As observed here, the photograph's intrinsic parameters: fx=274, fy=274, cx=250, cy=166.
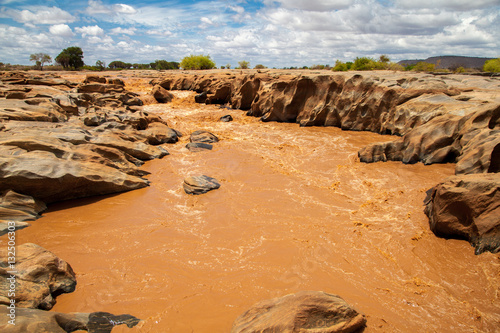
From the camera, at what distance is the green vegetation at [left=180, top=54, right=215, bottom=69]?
43.9 metres

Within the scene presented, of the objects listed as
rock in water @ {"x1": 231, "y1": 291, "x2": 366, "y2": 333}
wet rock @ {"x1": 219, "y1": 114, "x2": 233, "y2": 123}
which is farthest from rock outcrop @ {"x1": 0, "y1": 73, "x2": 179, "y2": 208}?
rock in water @ {"x1": 231, "y1": 291, "x2": 366, "y2": 333}

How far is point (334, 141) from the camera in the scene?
11445 mm

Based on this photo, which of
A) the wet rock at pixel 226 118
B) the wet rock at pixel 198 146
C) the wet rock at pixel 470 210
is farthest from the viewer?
the wet rock at pixel 226 118

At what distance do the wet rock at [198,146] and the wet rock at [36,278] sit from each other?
6959 millimetres

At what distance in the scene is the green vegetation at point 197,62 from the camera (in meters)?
43.9

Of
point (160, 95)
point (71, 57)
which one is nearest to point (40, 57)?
point (71, 57)

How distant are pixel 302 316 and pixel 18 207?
5.79 meters

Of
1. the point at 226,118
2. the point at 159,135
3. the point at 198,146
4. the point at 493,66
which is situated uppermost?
the point at 493,66

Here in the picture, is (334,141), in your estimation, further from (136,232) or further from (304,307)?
(304,307)

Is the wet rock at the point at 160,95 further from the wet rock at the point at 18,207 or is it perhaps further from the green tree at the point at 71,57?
the green tree at the point at 71,57

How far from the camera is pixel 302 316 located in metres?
2.64

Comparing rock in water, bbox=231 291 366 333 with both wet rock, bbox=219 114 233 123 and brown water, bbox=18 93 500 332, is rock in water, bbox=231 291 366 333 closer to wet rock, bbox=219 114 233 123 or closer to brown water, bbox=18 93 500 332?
brown water, bbox=18 93 500 332

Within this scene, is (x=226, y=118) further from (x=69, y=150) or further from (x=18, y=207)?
(x=18, y=207)

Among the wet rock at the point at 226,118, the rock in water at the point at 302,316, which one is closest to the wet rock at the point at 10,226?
the rock in water at the point at 302,316
